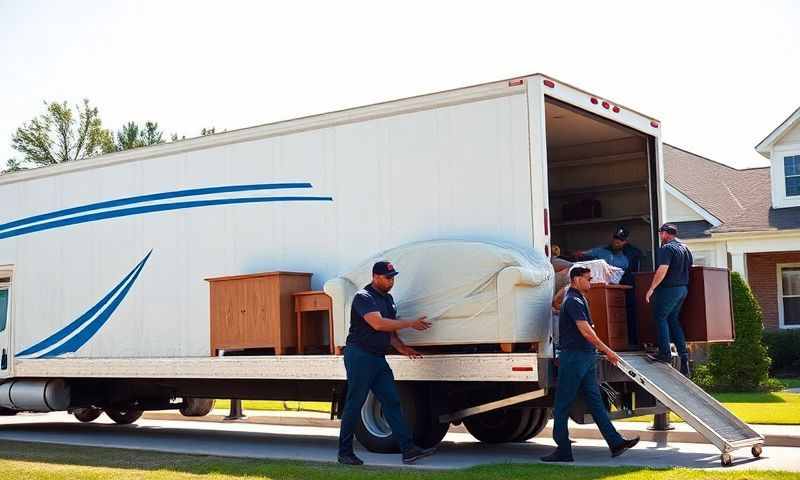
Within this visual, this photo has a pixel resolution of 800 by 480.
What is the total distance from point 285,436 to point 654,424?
4805mm

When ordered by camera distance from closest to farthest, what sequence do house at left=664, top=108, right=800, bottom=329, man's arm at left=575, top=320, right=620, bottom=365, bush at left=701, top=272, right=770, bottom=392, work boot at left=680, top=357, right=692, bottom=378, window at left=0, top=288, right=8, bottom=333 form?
1. man's arm at left=575, top=320, right=620, bottom=365
2. work boot at left=680, top=357, right=692, bottom=378
3. window at left=0, top=288, right=8, bottom=333
4. bush at left=701, top=272, right=770, bottom=392
5. house at left=664, top=108, right=800, bottom=329

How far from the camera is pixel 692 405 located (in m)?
9.95

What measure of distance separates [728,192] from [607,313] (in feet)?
66.3

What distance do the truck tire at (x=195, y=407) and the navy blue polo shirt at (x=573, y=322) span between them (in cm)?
708

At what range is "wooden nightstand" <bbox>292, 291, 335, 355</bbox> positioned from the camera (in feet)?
36.7

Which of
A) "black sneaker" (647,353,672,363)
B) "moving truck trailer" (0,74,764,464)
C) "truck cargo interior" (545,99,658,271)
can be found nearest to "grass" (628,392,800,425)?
"truck cargo interior" (545,99,658,271)

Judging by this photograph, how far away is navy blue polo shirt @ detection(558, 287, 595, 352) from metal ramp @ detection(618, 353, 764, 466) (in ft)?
1.81

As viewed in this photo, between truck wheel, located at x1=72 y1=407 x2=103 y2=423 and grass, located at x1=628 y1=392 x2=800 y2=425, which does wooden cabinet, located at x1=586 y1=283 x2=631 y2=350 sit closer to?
grass, located at x1=628 y1=392 x2=800 y2=425

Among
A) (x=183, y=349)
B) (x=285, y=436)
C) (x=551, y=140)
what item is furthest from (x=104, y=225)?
(x=551, y=140)

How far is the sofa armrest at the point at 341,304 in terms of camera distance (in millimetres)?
10875

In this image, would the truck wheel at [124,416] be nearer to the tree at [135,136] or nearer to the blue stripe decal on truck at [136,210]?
the blue stripe decal on truck at [136,210]

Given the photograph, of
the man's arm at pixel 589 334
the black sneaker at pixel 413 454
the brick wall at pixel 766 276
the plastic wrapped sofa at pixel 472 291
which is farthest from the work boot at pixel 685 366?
the brick wall at pixel 766 276

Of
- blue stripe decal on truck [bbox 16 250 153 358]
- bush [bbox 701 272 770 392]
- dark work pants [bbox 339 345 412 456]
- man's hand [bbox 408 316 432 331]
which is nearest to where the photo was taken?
dark work pants [bbox 339 345 412 456]

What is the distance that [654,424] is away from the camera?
12555 millimetres
